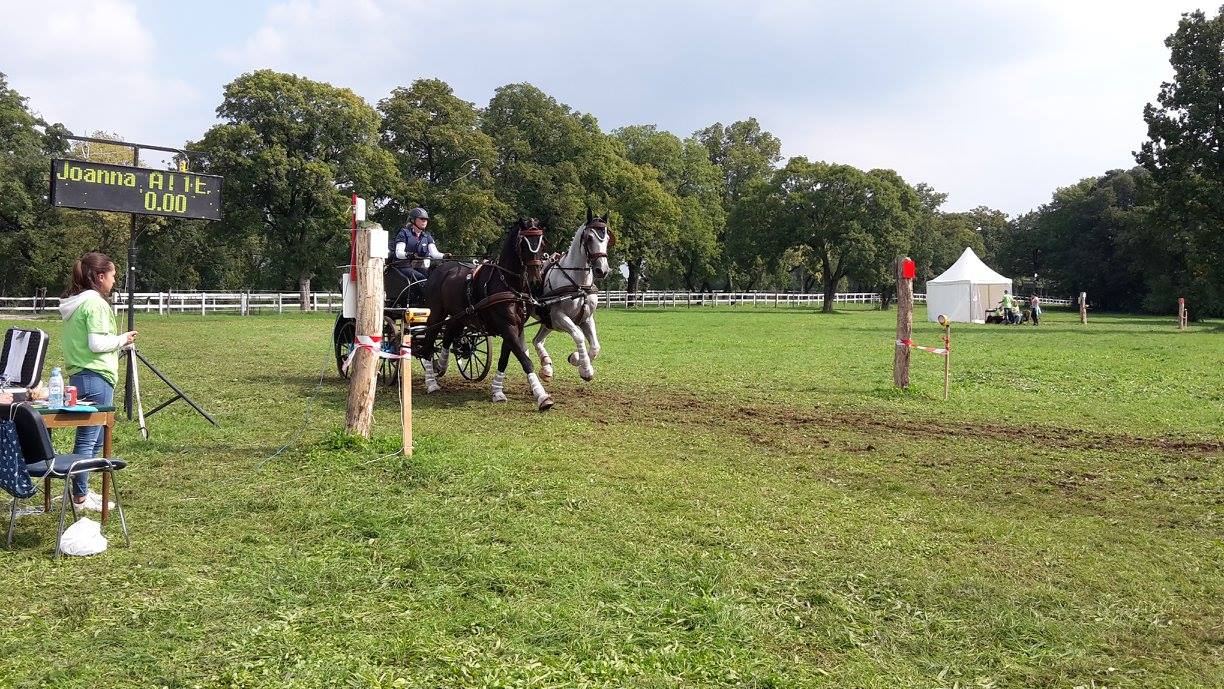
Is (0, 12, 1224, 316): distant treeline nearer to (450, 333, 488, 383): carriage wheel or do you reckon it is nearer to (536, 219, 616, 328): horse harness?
(450, 333, 488, 383): carriage wheel

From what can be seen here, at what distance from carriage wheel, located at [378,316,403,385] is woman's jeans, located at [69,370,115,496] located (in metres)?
4.80

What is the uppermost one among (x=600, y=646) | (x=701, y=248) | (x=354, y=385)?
(x=701, y=248)

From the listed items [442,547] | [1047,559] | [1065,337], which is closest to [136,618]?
[442,547]

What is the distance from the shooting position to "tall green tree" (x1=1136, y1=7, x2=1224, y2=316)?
104 feet

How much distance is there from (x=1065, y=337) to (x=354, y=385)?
84.4ft

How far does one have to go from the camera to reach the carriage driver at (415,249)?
12.3 meters

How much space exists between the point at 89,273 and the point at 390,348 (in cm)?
632

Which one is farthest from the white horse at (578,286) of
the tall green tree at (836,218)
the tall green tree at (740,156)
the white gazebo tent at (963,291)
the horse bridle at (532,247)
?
the tall green tree at (740,156)

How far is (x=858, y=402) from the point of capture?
39.0 feet

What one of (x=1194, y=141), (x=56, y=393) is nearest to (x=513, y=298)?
(x=56, y=393)

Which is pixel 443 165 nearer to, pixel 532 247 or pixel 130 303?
pixel 532 247

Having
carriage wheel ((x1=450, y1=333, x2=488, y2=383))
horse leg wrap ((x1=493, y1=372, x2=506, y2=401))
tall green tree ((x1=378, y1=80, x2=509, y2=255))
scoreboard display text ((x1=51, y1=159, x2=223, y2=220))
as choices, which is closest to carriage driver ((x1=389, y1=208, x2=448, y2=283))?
carriage wheel ((x1=450, y1=333, x2=488, y2=383))

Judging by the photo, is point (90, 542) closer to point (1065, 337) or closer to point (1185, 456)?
point (1185, 456)

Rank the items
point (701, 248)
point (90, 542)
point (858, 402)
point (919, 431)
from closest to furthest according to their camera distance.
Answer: point (90, 542), point (919, 431), point (858, 402), point (701, 248)
